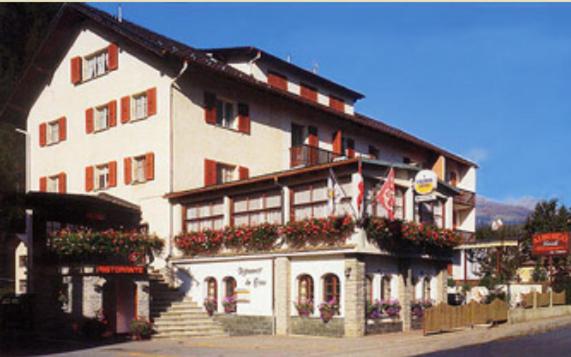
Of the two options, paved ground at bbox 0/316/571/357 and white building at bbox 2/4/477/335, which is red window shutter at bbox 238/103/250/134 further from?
paved ground at bbox 0/316/571/357

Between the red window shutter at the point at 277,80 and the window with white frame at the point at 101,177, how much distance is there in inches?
355

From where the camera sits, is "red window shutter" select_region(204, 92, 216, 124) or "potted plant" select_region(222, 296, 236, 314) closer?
"potted plant" select_region(222, 296, 236, 314)

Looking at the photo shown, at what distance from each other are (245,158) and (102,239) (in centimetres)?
857

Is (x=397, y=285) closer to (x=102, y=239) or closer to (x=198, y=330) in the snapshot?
(x=198, y=330)

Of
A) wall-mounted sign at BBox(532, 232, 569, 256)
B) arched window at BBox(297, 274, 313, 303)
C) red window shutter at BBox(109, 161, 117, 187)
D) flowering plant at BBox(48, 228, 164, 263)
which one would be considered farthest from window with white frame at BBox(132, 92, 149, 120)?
wall-mounted sign at BBox(532, 232, 569, 256)

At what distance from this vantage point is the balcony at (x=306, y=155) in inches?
1344

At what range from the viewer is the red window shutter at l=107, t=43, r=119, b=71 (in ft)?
105

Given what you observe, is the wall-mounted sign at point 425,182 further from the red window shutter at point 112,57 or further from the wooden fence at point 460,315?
the red window shutter at point 112,57

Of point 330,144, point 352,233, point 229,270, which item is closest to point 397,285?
point 352,233

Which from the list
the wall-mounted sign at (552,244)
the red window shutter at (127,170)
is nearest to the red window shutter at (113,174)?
the red window shutter at (127,170)

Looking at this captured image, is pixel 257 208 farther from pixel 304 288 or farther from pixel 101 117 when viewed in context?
pixel 101 117

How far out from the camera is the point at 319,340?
868 inches

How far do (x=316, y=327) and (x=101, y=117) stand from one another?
15.4 m

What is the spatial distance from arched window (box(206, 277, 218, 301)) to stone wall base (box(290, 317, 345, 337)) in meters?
3.93
